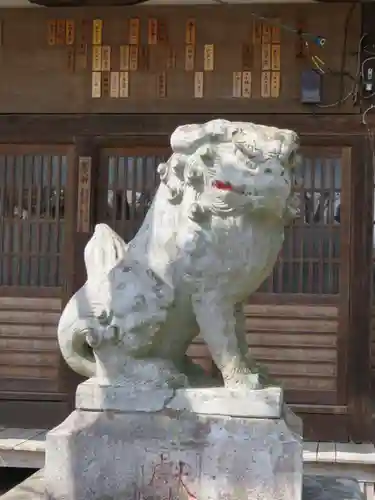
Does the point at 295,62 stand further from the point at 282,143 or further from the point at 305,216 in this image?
the point at 282,143

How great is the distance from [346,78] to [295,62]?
0.40m

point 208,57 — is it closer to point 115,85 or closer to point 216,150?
point 115,85

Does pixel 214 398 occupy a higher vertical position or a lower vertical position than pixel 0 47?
lower

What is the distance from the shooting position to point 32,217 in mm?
6156

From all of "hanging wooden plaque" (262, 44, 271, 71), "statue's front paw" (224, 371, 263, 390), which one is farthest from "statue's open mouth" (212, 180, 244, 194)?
"hanging wooden plaque" (262, 44, 271, 71)

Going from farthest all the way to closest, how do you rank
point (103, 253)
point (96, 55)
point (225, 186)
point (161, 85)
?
point (96, 55)
point (161, 85)
point (103, 253)
point (225, 186)

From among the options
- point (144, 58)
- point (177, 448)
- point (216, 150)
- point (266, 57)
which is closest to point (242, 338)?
point (177, 448)

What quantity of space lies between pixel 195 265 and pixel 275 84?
3199mm

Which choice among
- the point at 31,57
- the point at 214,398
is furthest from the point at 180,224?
the point at 31,57

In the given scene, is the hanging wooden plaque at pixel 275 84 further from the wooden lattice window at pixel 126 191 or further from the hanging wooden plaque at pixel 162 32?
the wooden lattice window at pixel 126 191

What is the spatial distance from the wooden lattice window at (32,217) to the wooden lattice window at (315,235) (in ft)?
5.47

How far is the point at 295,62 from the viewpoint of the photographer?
19.3 feet

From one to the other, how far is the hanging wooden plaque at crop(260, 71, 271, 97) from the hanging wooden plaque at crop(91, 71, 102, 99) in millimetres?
1226

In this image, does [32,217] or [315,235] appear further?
[32,217]
